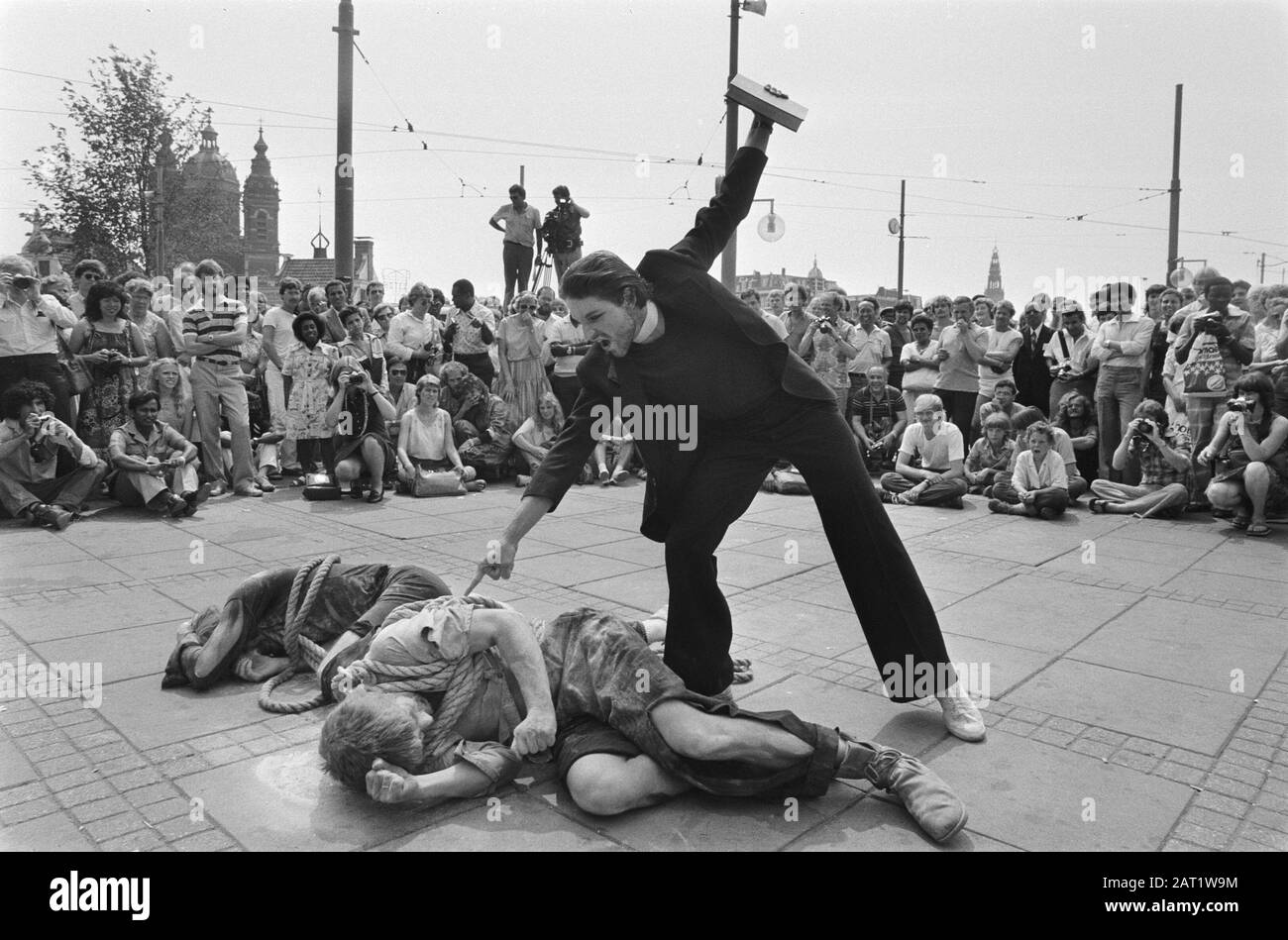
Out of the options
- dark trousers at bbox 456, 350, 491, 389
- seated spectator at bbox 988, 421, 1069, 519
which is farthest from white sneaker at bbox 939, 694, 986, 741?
dark trousers at bbox 456, 350, 491, 389

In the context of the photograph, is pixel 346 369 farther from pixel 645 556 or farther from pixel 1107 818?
pixel 1107 818

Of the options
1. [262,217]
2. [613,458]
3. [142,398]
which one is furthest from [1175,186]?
[262,217]

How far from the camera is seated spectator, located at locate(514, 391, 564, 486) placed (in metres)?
9.54

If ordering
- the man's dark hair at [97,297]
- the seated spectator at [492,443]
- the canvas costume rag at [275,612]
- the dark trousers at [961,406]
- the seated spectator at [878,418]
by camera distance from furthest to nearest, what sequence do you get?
the seated spectator at [878,418]
the dark trousers at [961,406]
the seated spectator at [492,443]
the man's dark hair at [97,297]
the canvas costume rag at [275,612]

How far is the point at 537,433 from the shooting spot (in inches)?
383

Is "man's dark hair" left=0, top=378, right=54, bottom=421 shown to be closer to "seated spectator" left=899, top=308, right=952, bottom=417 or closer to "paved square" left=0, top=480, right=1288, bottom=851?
"paved square" left=0, top=480, right=1288, bottom=851

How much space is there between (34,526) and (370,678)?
5426mm

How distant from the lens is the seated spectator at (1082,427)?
8.87m

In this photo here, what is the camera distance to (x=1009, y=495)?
8.12 m

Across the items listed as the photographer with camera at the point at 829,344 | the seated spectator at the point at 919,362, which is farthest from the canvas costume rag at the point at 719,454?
the seated spectator at the point at 919,362

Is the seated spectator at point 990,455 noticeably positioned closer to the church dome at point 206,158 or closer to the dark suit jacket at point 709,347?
the dark suit jacket at point 709,347

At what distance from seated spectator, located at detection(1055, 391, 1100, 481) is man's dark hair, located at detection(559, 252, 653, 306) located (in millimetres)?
7051

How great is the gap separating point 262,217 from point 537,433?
103777 millimetres

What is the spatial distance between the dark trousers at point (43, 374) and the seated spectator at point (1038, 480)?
756cm
